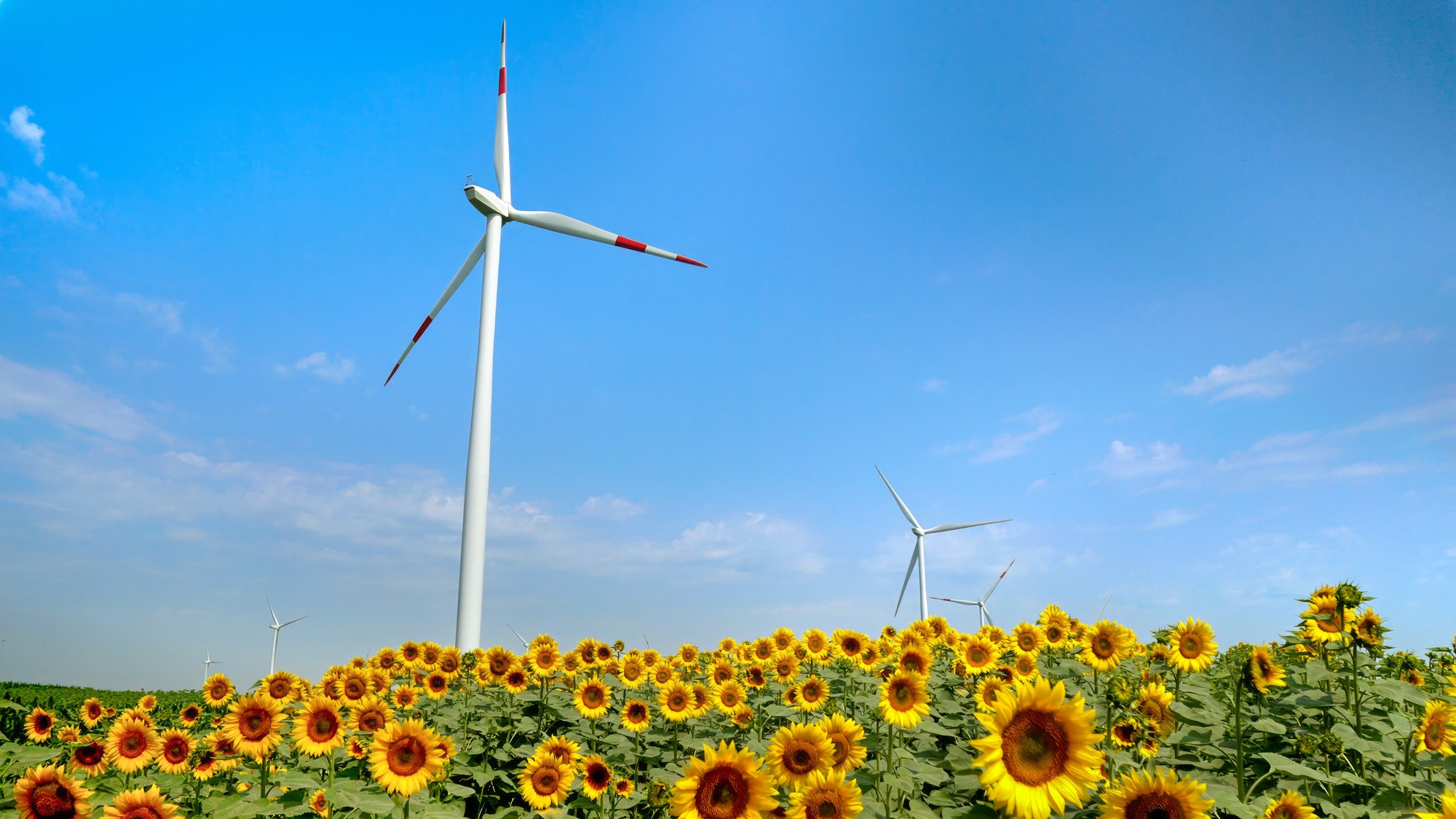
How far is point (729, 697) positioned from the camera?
8992mm

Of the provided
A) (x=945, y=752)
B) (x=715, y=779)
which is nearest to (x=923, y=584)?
(x=945, y=752)

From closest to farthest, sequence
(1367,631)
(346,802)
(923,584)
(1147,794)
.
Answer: (1147,794) → (346,802) → (1367,631) → (923,584)

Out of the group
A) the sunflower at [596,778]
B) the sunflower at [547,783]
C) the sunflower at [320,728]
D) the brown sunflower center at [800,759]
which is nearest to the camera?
the brown sunflower center at [800,759]

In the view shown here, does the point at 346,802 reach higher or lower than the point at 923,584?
lower

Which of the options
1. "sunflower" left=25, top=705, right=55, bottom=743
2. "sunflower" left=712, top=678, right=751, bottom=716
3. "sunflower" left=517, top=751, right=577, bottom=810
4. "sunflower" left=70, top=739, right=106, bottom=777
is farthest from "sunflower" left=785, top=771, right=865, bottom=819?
"sunflower" left=25, top=705, right=55, bottom=743

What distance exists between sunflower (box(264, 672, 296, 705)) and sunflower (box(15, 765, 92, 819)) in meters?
3.23

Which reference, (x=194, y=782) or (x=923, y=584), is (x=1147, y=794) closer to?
(x=194, y=782)

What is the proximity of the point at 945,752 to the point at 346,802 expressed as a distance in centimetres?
455

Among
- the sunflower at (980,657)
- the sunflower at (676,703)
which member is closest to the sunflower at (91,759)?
the sunflower at (676,703)

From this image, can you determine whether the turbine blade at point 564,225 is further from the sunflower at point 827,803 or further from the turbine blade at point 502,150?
the sunflower at point 827,803

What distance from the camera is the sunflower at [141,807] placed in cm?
484

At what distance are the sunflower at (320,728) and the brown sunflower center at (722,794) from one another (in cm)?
356

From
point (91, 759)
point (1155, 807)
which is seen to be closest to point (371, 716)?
point (91, 759)

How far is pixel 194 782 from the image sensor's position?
8.91m
